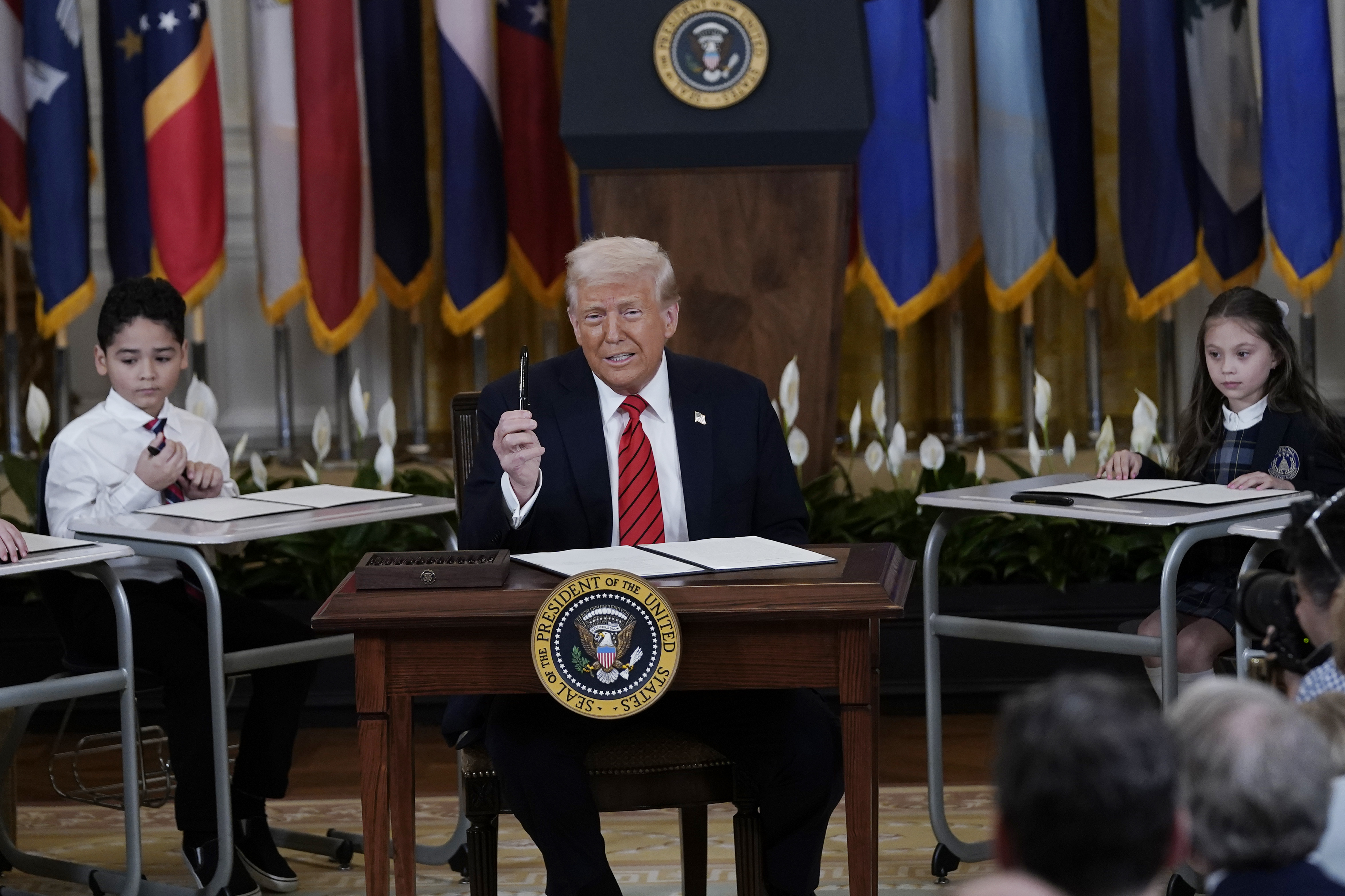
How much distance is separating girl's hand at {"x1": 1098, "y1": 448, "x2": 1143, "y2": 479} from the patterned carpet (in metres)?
0.79

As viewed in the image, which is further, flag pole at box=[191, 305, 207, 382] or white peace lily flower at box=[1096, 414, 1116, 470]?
flag pole at box=[191, 305, 207, 382]

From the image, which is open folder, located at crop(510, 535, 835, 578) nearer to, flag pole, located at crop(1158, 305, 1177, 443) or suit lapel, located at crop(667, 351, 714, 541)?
suit lapel, located at crop(667, 351, 714, 541)

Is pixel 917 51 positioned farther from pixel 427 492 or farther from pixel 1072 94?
pixel 427 492

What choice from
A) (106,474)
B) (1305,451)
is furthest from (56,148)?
(1305,451)

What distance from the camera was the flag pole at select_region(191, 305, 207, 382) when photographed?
18.0 ft

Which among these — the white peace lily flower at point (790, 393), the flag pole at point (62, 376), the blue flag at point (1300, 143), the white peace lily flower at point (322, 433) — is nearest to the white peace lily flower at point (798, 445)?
the white peace lily flower at point (790, 393)

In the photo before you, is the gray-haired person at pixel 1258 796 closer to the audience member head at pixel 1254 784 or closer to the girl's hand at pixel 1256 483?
the audience member head at pixel 1254 784

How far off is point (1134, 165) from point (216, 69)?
330 centimetres

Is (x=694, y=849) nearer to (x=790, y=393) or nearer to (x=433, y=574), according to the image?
(x=433, y=574)

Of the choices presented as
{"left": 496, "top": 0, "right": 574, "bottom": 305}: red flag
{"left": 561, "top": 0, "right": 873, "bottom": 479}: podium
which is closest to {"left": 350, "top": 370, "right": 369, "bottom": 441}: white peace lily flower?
{"left": 561, "top": 0, "right": 873, "bottom": 479}: podium

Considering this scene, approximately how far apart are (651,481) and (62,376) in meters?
3.64

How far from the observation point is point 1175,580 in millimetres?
2742

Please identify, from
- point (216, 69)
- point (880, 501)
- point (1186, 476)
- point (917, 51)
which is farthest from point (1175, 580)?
point (216, 69)

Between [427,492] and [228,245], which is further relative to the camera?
[228,245]
